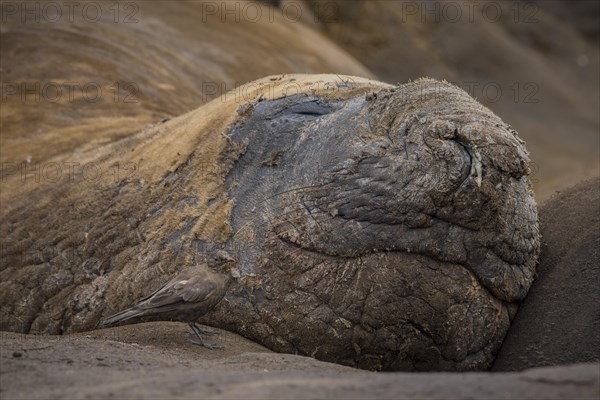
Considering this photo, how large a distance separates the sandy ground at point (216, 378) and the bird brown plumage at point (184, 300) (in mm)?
179

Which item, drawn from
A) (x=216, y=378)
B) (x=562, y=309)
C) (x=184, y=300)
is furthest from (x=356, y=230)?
(x=216, y=378)

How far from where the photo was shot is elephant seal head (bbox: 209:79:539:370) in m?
6.29

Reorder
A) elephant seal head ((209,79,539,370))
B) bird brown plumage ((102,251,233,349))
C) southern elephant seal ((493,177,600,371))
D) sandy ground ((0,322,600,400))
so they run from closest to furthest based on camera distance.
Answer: sandy ground ((0,322,600,400)), bird brown plumage ((102,251,233,349)), elephant seal head ((209,79,539,370)), southern elephant seal ((493,177,600,371))

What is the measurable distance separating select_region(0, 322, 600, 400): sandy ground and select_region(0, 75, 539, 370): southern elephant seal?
2.20ft

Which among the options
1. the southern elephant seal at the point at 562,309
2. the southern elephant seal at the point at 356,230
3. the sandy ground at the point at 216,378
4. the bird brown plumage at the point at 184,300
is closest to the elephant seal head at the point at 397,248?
the southern elephant seal at the point at 356,230

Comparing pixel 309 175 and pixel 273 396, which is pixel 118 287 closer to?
pixel 309 175

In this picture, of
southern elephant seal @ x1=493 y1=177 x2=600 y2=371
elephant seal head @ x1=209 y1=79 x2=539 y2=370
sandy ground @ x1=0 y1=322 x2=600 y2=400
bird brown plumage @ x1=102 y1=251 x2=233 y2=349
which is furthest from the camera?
southern elephant seal @ x1=493 y1=177 x2=600 y2=371

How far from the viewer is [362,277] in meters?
6.33

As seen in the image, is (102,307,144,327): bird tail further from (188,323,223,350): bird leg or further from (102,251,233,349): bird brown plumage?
(188,323,223,350): bird leg

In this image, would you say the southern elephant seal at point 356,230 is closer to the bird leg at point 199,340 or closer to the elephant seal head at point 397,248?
the elephant seal head at point 397,248

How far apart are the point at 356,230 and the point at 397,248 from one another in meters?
0.27

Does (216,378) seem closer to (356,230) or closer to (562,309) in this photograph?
(356,230)

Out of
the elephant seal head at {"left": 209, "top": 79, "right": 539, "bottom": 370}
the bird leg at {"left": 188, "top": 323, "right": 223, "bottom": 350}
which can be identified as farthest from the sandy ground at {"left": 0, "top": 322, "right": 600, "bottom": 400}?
the elephant seal head at {"left": 209, "top": 79, "right": 539, "bottom": 370}

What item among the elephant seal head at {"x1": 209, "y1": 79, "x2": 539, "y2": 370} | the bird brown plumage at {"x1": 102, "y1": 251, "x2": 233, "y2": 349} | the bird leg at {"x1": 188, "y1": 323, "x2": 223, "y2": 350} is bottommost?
the bird leg at {"x1": 188, "y1": 323, "x2": 223, "y2": 350}
